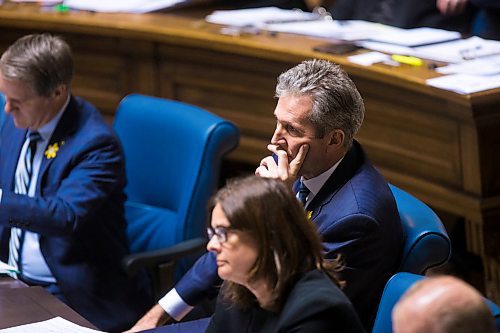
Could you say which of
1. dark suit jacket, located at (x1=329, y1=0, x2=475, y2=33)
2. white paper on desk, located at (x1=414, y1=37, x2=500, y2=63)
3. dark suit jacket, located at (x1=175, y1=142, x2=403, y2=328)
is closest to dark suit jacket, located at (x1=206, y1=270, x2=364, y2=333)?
dark suit jacket, located at (x1=175, y1=142, x2=403, y2=328)

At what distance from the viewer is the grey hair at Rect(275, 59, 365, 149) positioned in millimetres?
2664

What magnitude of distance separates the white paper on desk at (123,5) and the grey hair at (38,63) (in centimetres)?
191

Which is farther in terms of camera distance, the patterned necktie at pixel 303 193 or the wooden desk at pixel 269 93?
the wooden desk at pixel 269 93

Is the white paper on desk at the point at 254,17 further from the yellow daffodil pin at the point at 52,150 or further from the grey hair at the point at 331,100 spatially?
the grey hair at the point at 331,100

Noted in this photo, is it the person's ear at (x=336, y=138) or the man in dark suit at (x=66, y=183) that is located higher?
the person's ear at (x=336, y=138)

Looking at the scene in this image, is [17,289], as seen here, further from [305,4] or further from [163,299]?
[305,4]

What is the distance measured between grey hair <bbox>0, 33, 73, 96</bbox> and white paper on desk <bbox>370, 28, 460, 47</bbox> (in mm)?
1521

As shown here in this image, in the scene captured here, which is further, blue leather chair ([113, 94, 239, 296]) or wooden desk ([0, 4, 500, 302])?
wooden desk ([0, 4, 500, 302])

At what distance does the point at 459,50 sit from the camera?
427cm

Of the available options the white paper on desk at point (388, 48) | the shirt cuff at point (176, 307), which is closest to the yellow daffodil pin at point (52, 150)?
the shirt cuff at point (176, 307)

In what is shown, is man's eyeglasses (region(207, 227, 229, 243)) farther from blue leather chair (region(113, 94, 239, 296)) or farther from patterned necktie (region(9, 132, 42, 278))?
patterned necktie (region(9, 132, 42, 278))

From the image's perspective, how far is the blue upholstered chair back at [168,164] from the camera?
135 inches

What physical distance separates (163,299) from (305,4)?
3.08m

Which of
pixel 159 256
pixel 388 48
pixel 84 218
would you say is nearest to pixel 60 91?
pixel 84 218
